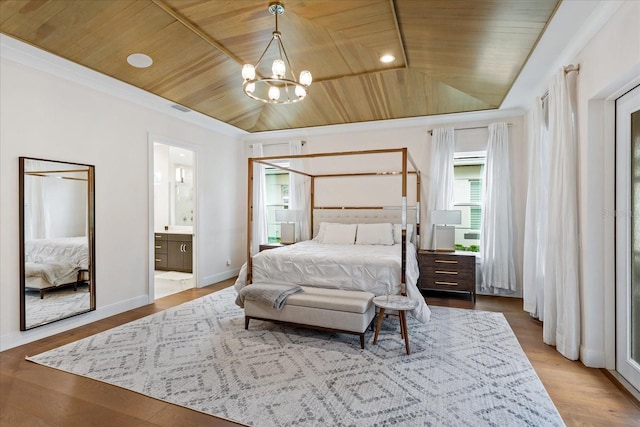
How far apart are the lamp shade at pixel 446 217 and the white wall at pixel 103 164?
3.76 metres

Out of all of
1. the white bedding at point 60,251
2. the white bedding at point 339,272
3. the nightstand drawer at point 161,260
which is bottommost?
the nightstand drawer at point 161,260

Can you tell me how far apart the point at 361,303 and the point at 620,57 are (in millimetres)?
2704

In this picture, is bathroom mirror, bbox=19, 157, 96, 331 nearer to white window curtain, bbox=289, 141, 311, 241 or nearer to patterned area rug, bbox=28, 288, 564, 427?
patterned area rug, bbox=28, 288, 564, 427

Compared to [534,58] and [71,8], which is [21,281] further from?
[534,58]

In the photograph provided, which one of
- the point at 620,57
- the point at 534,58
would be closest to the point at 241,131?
the point at 534,58

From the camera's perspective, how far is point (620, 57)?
2.32 m

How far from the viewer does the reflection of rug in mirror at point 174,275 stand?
6469 millimetres

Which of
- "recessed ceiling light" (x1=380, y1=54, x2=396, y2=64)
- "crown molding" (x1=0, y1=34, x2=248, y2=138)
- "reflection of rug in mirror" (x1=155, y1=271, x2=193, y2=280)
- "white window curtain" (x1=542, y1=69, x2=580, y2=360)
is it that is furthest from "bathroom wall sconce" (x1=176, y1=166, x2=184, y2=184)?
"white window curtain" (x1=542, y1=69, x2=580, y2=360)

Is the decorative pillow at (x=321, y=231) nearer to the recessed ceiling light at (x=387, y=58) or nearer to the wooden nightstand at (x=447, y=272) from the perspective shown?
the wooden nightstand at (x=447, y=272)

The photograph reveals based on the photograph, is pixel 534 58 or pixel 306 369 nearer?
pixel 306 369

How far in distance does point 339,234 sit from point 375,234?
57cm

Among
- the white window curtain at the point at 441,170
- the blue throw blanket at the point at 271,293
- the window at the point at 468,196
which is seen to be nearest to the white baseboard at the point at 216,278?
the blue throw blanket at the point at 271,293

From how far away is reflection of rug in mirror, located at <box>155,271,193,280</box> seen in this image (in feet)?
21.2

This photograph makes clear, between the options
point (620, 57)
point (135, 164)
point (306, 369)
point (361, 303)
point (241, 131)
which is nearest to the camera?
point (620, 57)
